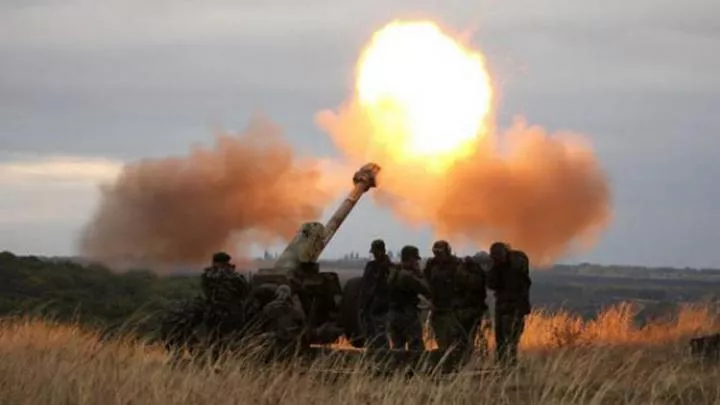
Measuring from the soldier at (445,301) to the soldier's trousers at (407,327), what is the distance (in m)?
0.29

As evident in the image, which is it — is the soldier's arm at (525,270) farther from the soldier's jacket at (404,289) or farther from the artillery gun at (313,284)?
the artillery gun at (313,284)

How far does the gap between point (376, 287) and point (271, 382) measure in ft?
15.5

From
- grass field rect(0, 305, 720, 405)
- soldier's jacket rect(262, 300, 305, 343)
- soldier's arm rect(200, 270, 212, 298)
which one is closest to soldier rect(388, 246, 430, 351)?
grass field rect(0, 305, 720, 405)

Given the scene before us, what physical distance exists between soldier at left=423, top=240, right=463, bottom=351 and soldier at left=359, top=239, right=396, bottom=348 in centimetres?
60

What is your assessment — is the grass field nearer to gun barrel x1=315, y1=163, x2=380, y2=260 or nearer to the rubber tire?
the rubber tire

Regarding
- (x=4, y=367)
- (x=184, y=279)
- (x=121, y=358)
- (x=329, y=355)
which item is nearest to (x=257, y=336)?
(x=329, y=355)

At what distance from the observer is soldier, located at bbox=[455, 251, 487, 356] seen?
14789mm

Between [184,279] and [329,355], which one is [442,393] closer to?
[329,355]

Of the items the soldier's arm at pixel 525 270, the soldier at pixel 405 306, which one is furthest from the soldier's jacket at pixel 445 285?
the soldier's arm at pixel 525 270

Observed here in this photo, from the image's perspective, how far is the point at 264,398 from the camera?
30.6 ft

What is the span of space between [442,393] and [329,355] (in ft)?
10.8

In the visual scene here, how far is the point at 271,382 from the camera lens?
10.4 metres

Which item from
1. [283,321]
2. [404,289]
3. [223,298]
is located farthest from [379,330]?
[223,298]

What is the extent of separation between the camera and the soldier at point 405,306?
14375 millimetres
